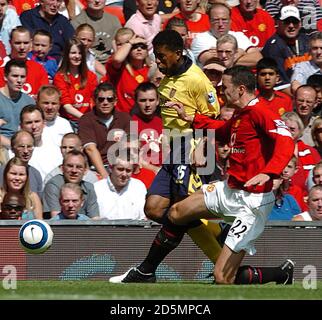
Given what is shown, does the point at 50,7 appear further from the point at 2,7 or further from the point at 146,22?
the point at 146,22

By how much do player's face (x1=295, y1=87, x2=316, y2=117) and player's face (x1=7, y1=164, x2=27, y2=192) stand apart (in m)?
4.19

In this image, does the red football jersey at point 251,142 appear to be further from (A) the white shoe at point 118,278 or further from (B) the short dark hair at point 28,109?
(B) the short dark hair at point 28,109

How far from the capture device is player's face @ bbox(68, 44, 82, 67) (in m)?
15.1

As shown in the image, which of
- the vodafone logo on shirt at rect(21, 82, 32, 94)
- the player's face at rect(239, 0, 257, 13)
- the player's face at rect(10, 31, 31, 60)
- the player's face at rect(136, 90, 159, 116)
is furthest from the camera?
the player's face at rect(239, 0, 257, 13)

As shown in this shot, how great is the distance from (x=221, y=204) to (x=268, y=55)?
6.37 metres

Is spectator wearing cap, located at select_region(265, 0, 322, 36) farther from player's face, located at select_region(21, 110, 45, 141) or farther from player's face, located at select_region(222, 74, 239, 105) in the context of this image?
player's face, located at select_region(222, 74, 239, 105)

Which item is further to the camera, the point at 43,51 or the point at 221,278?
the point at 43,51

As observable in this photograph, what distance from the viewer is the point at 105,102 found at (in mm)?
14758

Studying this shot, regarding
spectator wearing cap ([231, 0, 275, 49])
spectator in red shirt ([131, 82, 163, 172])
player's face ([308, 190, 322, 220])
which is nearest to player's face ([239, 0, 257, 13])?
spectator wearing cap ([231, 0, 275, 49])

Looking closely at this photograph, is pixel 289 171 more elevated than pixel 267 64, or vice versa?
pixel 267 64

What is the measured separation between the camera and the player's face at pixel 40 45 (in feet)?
50.8

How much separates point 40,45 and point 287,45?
12.0 ft

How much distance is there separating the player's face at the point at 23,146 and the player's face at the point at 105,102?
1295mm

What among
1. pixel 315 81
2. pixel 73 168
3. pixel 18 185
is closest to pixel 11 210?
pixel 18 185
